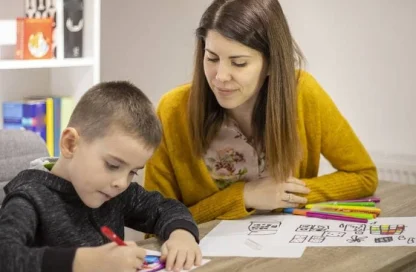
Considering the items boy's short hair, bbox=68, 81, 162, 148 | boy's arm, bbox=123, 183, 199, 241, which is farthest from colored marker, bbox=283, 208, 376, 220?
boy's short hair, bbox=68, 81, 162, 148

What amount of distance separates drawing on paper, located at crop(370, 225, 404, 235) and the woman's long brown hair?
291 mm

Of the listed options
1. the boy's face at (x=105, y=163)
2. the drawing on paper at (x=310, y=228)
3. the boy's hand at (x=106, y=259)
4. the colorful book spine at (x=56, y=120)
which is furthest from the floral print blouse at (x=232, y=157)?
the colorful book spine at (x=56, y=120)

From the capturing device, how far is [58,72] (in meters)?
3.18

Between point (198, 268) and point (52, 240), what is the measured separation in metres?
0.30

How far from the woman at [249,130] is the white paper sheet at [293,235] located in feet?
0.27

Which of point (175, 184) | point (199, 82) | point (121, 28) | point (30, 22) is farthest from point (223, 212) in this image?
point (121, 28)

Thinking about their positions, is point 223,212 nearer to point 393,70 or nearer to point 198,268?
point 198,268

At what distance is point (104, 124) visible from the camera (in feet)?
4.87

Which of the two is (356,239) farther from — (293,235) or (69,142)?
(69,142)

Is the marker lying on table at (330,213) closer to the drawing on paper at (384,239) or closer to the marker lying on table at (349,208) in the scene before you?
the marker lying on table at (349,208)

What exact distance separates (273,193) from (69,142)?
2.16ft

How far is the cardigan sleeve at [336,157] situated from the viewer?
2.11 metres

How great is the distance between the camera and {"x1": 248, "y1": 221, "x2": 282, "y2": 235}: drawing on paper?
1796 mm

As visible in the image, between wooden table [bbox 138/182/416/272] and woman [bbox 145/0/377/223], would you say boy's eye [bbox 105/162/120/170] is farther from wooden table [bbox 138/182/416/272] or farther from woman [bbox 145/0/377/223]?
woman [bbox 145/0/377/223]
